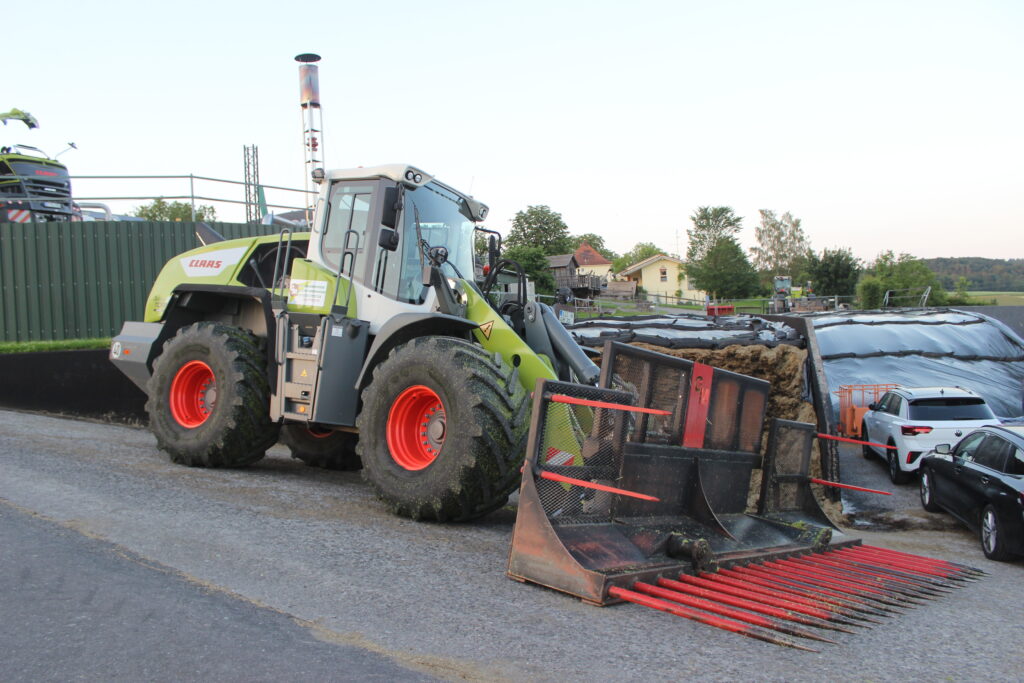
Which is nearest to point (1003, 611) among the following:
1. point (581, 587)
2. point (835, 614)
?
point (835, 614)

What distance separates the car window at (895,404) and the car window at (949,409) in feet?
1.17

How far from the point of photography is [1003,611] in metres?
6.24

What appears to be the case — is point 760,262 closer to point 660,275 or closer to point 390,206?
point 660,275

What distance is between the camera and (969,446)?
11633 millimetres

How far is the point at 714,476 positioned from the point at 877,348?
15.3 meters

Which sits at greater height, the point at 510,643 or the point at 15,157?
the point at 15,157

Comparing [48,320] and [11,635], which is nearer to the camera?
[11,635]

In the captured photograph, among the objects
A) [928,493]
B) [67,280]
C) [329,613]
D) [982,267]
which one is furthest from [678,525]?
[982,267]

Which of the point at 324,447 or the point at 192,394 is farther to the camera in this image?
the point at 324,447

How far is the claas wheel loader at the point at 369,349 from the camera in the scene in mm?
6297

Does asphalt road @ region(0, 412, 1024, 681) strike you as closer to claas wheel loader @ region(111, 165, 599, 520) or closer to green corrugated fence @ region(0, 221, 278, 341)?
claas wheel loader @ region(111, 165, 599, 520)

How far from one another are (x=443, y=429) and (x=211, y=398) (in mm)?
3534

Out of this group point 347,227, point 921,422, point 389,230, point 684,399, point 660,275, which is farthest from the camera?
point 660,275

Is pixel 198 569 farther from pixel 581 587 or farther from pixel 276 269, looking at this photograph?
pixel 276 269
